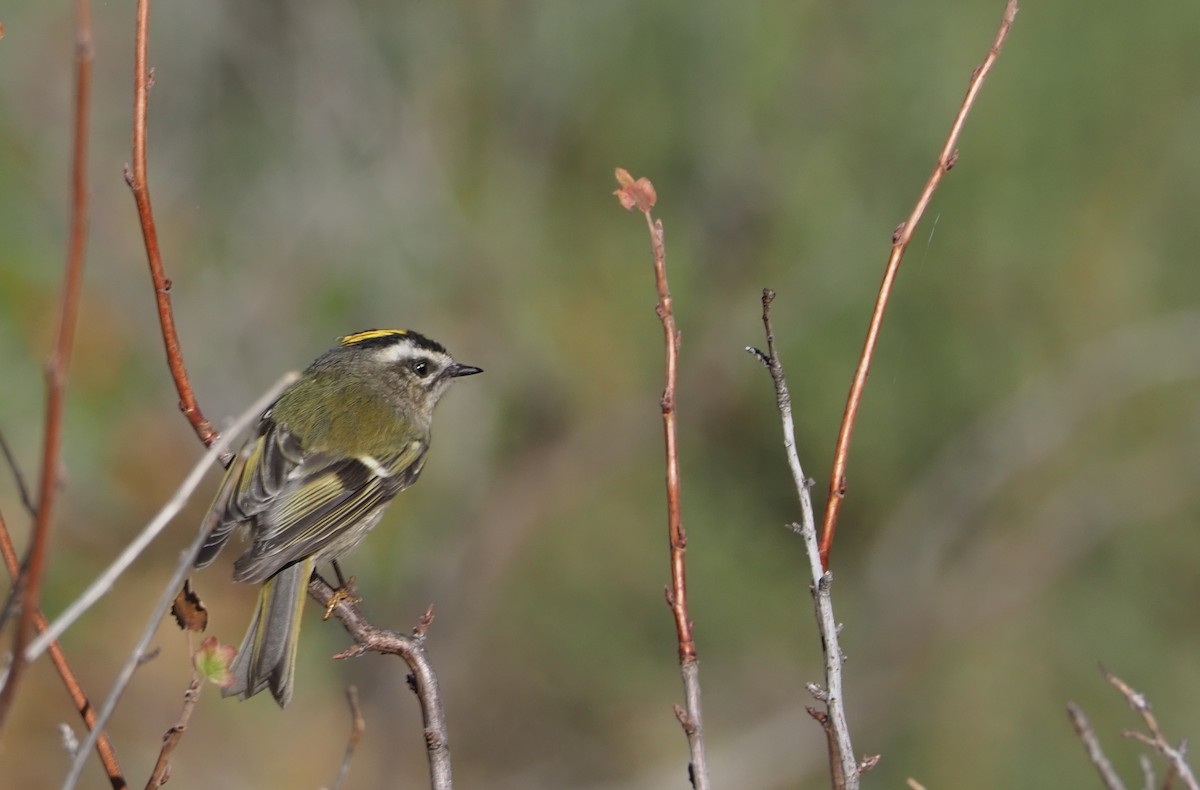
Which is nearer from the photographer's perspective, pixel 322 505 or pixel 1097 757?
pixel 1097 757

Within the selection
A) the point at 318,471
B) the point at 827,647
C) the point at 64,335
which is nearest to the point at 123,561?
the point at 64,335

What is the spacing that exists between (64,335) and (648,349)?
691 centimetres

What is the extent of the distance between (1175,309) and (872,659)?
99.5 inches

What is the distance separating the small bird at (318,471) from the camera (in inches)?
117

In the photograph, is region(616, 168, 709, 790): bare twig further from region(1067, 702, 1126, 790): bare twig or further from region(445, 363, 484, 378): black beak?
region(445, 363, 484, 378): black beak

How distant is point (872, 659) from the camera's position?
24.1 ft

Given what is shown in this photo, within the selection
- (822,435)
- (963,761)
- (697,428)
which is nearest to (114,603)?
(697,428)

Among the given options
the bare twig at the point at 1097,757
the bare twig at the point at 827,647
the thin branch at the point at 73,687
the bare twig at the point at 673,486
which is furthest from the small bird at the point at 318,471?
the bare twig at the point at 1097,757

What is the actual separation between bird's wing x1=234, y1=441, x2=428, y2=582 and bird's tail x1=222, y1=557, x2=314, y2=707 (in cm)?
6

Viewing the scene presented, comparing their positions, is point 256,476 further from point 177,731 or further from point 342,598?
point 177,731

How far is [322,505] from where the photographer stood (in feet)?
10.9

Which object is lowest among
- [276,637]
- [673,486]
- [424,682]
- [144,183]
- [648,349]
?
[424,682]

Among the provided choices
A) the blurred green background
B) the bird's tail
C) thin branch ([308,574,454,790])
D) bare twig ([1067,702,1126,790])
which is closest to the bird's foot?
the bird's tail

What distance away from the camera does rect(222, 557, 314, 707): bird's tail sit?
9.36 ft
